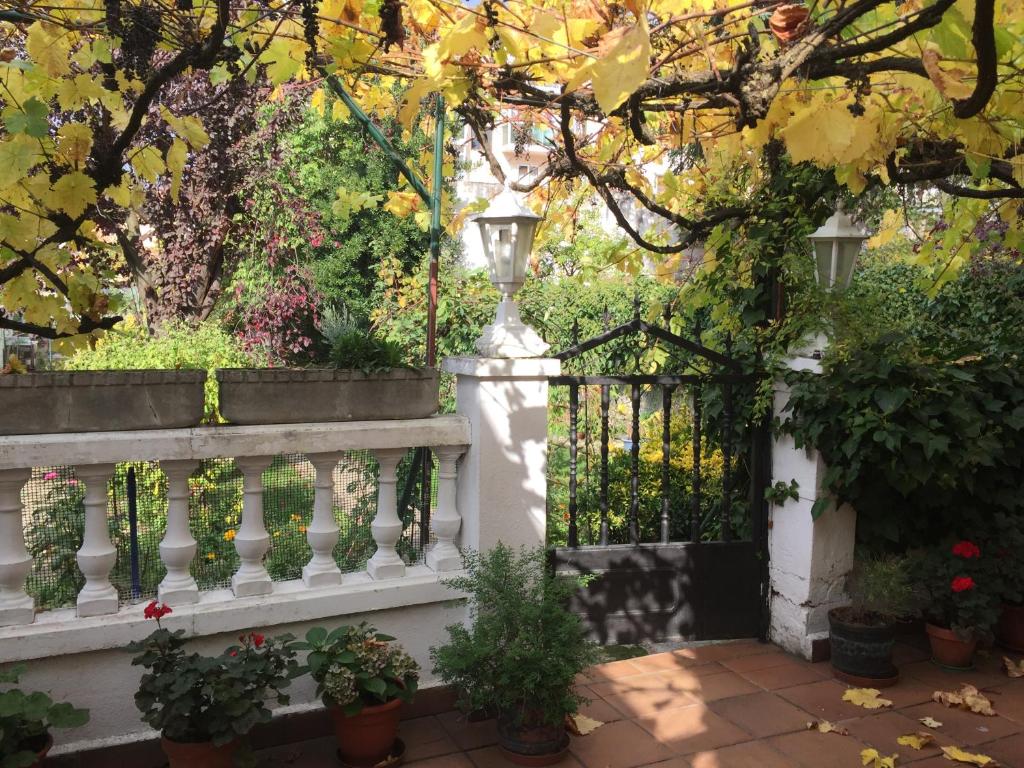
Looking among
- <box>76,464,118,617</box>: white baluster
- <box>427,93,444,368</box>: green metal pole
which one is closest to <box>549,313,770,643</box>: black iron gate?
<box>427,93,444,368</box>: green metal pole

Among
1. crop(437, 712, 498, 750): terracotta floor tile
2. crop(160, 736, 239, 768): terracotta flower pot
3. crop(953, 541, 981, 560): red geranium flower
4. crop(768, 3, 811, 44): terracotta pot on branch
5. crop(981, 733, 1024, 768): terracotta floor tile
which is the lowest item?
crop(981, 733, 1024, 768): terracotta floor tile

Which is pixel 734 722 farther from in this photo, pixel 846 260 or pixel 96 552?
pixel 96 552

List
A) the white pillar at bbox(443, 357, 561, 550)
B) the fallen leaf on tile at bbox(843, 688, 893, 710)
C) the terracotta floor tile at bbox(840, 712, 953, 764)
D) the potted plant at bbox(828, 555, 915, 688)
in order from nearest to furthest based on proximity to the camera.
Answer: the terracotta floor tile at bbox(840, 712, 953, 764)
the white pillar at bbox(443, 357, 561, 550)
the fallen leaf on tile at bbox(843, 688, 893, 710)
the potted plant at bbox(828, 555, 915, 688)

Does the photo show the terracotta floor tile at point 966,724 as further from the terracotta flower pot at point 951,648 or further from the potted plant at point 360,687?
the potted plant at point 360,687

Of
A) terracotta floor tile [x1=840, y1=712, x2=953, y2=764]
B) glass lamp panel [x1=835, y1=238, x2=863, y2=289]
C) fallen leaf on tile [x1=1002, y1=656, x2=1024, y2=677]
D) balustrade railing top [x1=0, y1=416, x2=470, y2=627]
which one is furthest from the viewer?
glass lamp panel [x1=835, y1=238, x2=863, y2=289]

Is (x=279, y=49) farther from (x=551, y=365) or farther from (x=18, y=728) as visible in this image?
(x=18, y=728)

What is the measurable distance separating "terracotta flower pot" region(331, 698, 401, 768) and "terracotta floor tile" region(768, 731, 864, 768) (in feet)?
4.81

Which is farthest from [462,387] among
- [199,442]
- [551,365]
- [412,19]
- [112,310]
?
[412,19]

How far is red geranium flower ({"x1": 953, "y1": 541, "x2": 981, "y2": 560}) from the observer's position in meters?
3.45

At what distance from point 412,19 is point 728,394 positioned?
2.31 meters

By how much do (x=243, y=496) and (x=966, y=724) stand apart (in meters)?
3.01

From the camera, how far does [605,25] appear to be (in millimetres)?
2250

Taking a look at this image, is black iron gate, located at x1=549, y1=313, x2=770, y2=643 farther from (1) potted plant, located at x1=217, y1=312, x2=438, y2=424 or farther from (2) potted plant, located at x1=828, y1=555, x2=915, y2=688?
(1) potted plant, located at x1=217, y1=312, x2=438, y2=424

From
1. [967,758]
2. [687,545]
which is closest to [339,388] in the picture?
[687,545]
